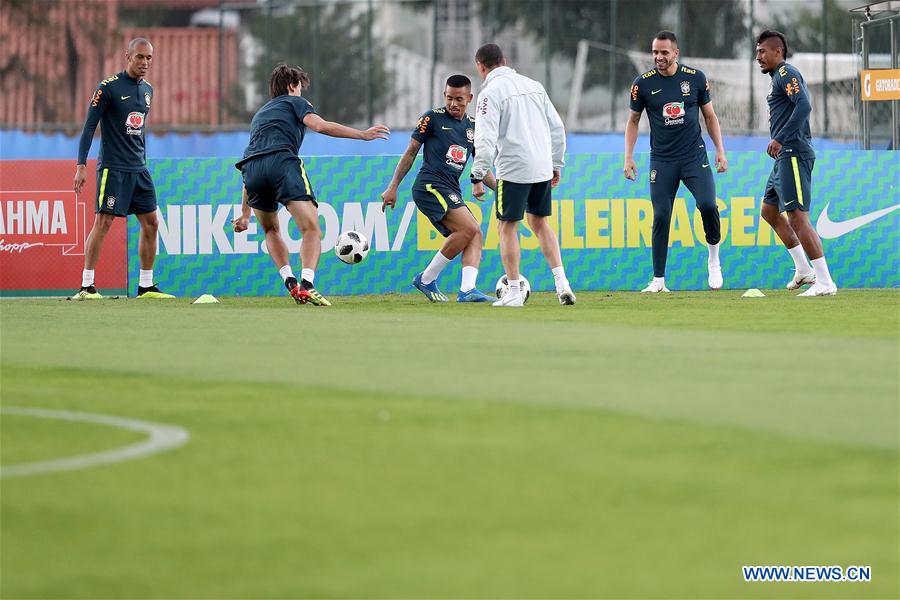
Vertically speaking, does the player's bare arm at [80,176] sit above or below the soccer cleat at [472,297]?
above

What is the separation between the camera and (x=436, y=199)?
12867 millimetres

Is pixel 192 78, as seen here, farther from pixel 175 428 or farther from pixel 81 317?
pixel 175 428

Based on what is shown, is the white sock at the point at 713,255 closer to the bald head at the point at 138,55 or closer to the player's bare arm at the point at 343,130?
the player's bare arm at the point at 343,130

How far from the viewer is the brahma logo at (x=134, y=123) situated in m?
13.9

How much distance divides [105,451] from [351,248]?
892cm

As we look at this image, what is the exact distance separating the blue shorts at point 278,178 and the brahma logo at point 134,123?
203 centimetres

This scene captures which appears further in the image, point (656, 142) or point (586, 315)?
point (656, 142)

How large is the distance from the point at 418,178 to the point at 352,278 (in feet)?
7.78

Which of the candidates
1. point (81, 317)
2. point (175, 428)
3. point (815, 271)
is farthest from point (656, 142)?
point (175, 428)

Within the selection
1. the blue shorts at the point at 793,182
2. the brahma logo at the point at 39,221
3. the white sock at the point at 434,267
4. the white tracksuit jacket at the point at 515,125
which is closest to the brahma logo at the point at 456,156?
the white sock at the point at 434,267

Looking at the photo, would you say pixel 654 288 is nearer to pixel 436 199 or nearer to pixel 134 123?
pixel 436 199

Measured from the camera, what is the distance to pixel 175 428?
4812mm

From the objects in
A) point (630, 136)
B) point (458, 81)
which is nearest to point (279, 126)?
point (458, 81)

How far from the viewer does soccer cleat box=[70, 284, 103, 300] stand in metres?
13.8
